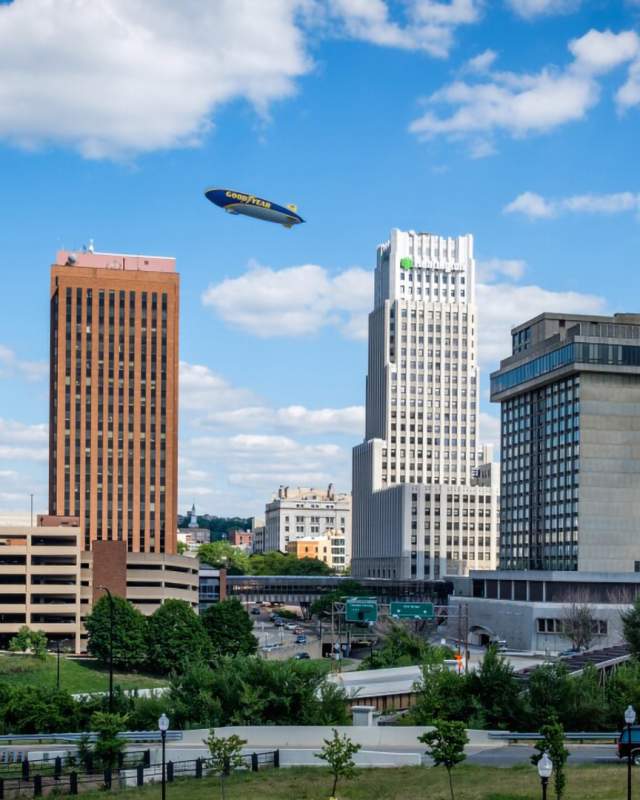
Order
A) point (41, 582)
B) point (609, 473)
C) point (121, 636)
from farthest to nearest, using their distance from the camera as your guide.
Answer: point (609, 473) → point (41, 582) → point (121, 636)

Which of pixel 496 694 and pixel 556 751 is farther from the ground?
pixel 556 751

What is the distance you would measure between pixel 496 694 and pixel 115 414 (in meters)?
124

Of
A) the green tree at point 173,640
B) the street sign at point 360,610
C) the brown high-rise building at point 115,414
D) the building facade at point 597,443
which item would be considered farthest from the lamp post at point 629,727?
the brown high-rise building at point 115,414

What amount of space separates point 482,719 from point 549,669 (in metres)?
5.43

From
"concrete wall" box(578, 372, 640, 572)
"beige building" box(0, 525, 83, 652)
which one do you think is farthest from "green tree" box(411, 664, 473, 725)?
"concrete wall" box(578, 372, 640, 572)

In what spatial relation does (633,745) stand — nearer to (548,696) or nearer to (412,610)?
(548,696)

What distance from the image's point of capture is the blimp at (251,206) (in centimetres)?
15312

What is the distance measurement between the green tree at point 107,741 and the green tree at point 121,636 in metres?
82.2

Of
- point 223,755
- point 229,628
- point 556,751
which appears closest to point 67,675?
point 229,628

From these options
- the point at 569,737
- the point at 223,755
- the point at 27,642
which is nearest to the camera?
the point at 223,755

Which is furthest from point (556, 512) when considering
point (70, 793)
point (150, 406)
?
point (70, 793)

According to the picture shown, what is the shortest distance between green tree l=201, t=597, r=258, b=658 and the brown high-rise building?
133ft

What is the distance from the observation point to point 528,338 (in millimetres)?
195125

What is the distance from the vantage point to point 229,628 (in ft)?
481
